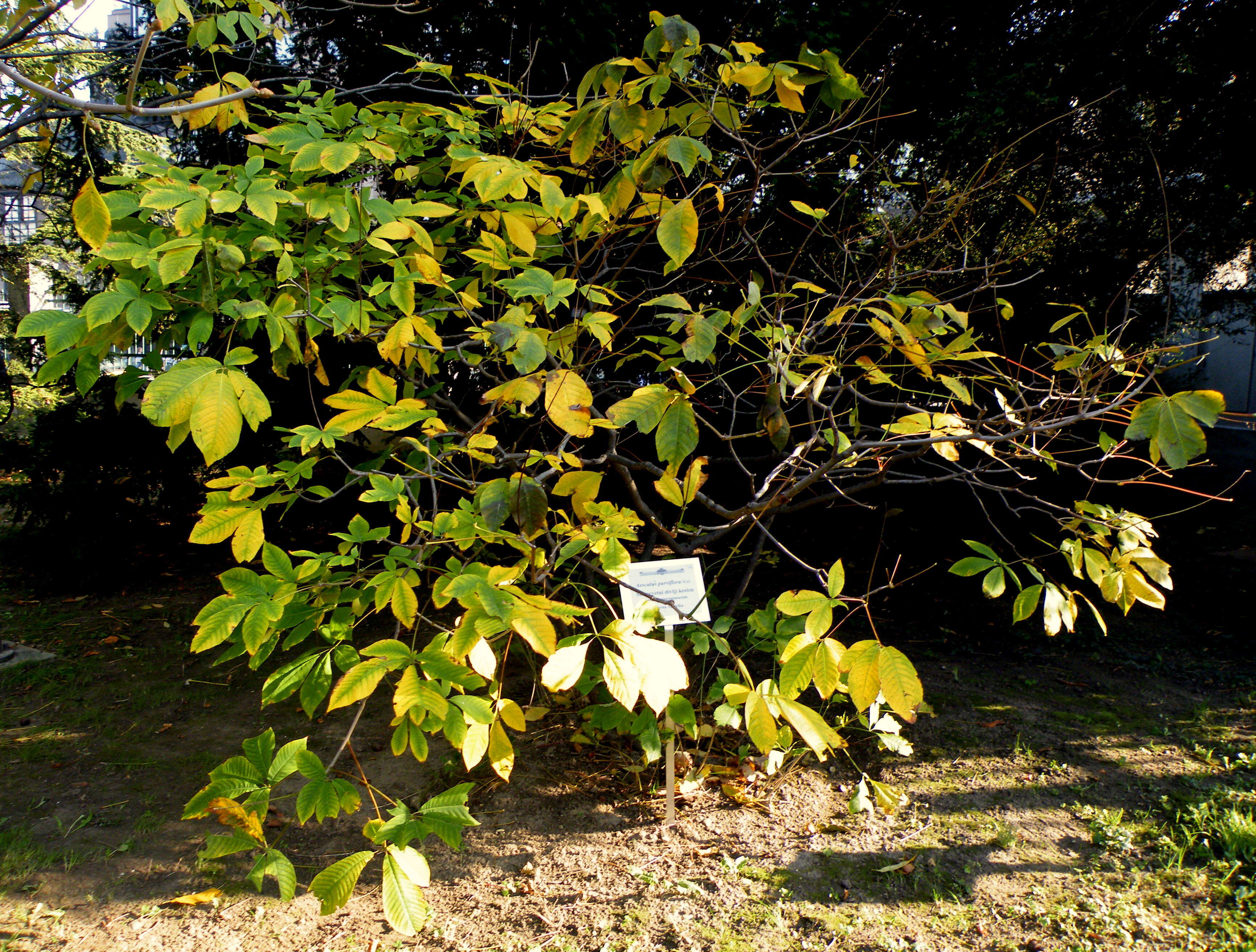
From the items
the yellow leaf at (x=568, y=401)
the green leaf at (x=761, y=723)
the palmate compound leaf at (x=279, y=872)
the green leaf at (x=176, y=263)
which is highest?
the green leaf at (x=176, y=263)

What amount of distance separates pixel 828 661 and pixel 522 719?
0.62 m

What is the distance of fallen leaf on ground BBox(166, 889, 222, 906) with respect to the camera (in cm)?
220

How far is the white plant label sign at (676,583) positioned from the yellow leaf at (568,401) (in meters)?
0.85

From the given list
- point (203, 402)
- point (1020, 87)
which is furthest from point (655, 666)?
point (1020, 87)

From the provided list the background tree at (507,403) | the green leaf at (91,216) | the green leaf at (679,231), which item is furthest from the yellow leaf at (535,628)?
the green leaf at (91,216)

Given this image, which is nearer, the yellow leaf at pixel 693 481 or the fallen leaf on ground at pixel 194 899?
the yellow leaf at pixel 693 481

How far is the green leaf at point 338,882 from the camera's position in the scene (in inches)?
54.4

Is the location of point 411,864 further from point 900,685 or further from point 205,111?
point 205,111

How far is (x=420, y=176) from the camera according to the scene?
9.33 feet

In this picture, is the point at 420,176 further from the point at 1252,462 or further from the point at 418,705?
the point at 1252,462

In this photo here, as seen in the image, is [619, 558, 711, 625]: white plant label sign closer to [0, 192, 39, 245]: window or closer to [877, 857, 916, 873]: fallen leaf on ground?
[877, 857, 916, 873]: fallen leaf on ground

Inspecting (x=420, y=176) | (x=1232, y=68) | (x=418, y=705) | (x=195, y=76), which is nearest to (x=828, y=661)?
(x=418, y=705)

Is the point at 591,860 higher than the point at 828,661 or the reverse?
the reverse

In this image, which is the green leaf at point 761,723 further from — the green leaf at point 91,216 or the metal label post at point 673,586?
the green leaf at point 91,216
